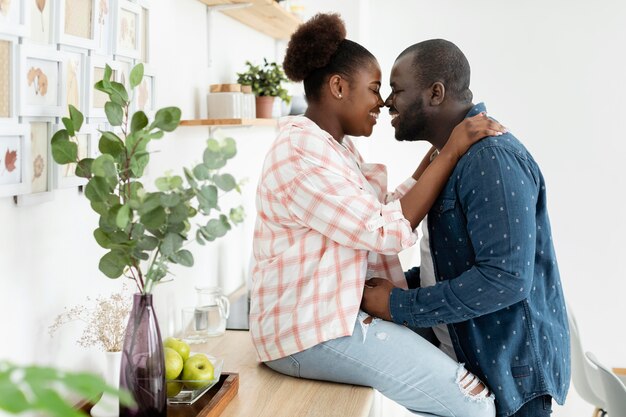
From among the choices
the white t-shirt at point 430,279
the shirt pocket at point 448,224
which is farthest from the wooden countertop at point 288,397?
the shirt pocket at point 448,224

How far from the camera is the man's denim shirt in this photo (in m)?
1.52

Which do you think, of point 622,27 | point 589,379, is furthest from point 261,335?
point 622,27

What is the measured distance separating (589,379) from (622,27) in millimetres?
1966

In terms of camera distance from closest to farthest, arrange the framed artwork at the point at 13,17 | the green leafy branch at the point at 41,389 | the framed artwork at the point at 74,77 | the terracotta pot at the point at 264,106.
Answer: the green leafy branch at the point at 41,389
the framed artwork at the point at 13,17
the framed artwork at the point at 74,77
the terracotta pot at the point at 264,106

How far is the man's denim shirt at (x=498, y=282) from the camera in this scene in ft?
4.99

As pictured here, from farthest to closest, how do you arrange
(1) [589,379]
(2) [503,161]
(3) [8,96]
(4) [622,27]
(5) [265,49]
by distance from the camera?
(4) [622,27], (5) [265,49], (1) [589,379], (2) [503,161], (3) [8,96]

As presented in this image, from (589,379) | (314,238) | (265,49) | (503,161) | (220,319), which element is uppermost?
(265,49)

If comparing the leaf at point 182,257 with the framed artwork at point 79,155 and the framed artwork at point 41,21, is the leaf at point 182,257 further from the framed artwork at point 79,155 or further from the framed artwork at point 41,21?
the framed artwork at point 41,21

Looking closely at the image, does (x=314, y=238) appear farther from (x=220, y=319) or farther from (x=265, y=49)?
(x=265, y=49)

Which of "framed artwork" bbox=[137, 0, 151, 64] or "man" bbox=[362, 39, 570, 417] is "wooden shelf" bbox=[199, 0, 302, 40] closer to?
"framed artwork" bbox=[137, 0, 151, 64]

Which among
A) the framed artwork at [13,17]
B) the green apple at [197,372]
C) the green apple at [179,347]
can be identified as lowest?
the green apple at [197,372]

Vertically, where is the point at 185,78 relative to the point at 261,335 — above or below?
above

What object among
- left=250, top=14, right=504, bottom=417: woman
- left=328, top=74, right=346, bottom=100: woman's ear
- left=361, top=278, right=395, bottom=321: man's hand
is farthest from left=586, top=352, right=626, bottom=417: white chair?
left=328, top=74, right=346, bottom=100: woman's ear

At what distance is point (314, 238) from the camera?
1.59m
